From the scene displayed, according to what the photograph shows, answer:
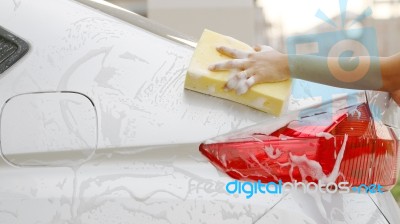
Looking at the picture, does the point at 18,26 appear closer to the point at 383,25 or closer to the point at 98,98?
the point at 98,98

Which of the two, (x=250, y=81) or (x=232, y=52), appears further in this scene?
(x=232, y=52)

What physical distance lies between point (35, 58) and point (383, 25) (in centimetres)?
114

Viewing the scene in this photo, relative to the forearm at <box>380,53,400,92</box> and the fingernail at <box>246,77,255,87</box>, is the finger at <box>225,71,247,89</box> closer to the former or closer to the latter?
the fingernail at <box>246,77,255,87</box>

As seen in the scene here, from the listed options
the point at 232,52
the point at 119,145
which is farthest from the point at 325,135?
the point at 119,145

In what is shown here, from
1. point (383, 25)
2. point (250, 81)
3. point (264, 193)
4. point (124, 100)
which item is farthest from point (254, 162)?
point (383, 25)

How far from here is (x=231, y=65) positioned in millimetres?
1843

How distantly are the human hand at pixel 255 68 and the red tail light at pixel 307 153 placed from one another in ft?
0.41

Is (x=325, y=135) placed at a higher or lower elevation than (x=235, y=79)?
lower

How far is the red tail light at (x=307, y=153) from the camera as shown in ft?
5.72

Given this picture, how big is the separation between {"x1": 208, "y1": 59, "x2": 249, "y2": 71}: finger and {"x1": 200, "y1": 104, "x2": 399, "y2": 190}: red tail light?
7.4 inches

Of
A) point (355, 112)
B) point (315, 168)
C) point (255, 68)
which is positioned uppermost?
point (255, 68)

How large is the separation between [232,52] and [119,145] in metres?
0.38

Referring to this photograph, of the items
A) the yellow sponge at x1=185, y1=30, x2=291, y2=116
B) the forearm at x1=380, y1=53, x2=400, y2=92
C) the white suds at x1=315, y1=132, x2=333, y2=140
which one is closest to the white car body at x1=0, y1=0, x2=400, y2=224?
the yellow sponge at x1=185, y1=30, x2=291, y2=116

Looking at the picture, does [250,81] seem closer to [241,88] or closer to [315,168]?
[241,88]
